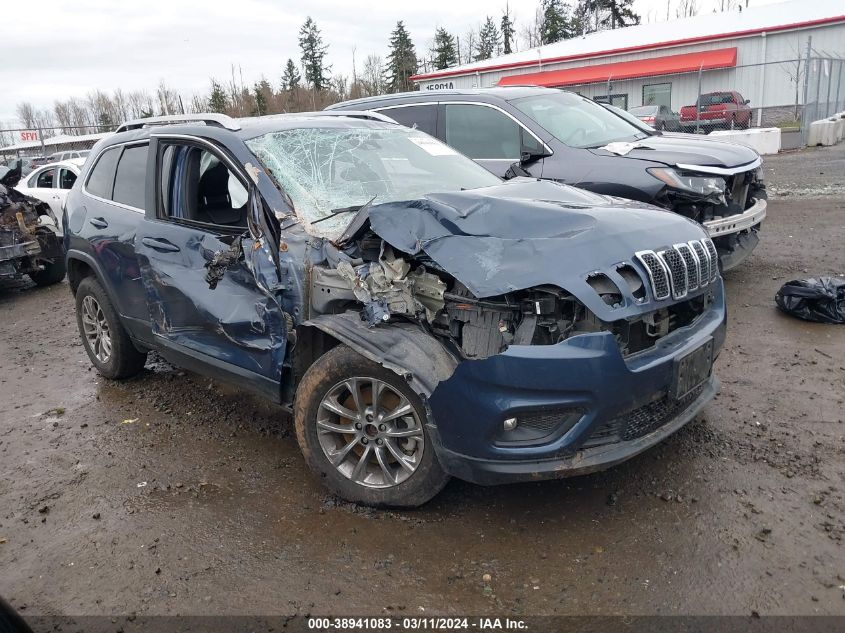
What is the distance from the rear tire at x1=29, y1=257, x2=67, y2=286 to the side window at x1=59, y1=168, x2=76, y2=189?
2.43 meters

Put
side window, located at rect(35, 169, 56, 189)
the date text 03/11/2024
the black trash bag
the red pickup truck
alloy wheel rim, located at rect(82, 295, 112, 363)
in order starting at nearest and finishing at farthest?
the date text 03/11/2024 < alloy wheel rim, located at rect(82, 295, 112, 363) < the black trash bag < side window, located at rect(35, 169, 56, 189) < the red pickup truck

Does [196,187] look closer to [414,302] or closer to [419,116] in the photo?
[414,302]

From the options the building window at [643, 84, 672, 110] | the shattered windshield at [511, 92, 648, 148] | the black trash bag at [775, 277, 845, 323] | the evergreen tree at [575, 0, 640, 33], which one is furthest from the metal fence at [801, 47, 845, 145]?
the evergreen tree at [575, 0, 640, 33]

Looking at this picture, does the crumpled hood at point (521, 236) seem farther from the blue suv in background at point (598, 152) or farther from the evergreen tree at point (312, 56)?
the evergreen tree at point (312, 56)

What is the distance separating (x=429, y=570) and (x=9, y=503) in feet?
8.02

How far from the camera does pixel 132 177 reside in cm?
463

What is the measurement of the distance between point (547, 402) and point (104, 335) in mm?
3926

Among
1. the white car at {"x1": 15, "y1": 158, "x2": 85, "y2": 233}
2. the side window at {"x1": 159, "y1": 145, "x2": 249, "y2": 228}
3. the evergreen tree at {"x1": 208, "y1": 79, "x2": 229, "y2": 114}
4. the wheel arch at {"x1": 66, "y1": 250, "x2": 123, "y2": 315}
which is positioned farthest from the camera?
the evergreen tree at {"x1": 208, "y1": 79, "x2": 229, "y2": 114}

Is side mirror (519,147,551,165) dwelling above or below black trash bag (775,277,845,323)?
above

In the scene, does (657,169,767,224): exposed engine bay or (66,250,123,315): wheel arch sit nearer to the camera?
(66,250,123,315): wheel arch

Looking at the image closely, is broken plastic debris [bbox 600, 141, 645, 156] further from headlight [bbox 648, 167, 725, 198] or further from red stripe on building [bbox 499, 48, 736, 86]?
red stripe on building [bbox 499, 48, 736, 86]

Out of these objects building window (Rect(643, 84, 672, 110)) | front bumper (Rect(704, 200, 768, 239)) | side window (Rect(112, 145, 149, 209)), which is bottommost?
front bumper (Rect(704, 200, 768, 239))

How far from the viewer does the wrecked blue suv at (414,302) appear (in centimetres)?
282

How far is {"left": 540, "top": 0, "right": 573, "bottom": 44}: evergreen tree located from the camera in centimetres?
5500
